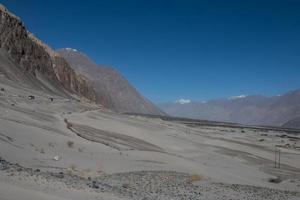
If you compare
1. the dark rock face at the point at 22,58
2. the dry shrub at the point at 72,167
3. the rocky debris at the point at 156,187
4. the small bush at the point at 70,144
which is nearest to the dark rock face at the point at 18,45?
the dark rock face at the point at 22,58

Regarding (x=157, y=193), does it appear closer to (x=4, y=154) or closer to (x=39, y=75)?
(x=4, y=154)

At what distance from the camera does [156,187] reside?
14.6m

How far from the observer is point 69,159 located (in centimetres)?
1822

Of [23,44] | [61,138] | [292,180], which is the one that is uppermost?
[23,44]

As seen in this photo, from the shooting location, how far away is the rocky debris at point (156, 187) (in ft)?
38.3

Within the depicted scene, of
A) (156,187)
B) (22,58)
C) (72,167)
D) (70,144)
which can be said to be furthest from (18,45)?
(156,187)

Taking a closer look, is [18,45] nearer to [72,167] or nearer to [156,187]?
[72,167]

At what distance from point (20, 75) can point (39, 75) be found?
20.4 metres

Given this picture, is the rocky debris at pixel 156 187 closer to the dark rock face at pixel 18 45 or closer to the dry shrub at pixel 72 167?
the dry shrub at pixel 72 167

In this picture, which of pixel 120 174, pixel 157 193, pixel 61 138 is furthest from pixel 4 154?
pixel 61 138

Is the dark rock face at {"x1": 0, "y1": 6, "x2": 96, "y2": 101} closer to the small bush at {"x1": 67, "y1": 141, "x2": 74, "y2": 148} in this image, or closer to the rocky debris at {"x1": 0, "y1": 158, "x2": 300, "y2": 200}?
the small bush at {"x1": 67, "y1": 141, "x2": 74, "y2": 148}

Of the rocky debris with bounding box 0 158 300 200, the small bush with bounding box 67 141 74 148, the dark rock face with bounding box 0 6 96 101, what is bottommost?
the rocky debris with bounding box 0 158 300 200

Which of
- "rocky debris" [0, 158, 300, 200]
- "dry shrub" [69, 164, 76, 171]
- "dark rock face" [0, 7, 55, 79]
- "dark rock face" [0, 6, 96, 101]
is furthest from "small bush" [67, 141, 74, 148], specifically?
"dark rock face" [0, 7, 55, 79]

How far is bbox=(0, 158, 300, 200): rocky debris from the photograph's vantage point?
38.3 ft
